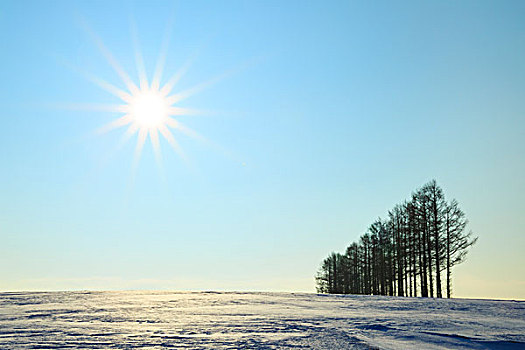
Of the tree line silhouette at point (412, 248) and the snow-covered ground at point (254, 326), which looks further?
the tree line silhouette at point (412, 248)

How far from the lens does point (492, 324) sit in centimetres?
675

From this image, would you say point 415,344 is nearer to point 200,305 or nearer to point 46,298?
point 200,305

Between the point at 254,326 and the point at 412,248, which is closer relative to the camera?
the point at 254,326

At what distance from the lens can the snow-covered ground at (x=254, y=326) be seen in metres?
5.19

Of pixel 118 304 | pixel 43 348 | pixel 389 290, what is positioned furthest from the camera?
pixel 389 290

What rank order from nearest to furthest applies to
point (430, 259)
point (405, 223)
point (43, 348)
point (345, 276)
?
point (43, 348) → point (430, 259) → point (405, 223) → point (345, 276)

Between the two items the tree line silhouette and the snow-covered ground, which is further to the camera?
the tree line silhouette

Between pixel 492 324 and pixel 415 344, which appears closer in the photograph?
pixel 415 344

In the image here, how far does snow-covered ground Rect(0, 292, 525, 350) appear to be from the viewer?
17.0ft

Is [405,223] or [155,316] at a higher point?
[405,223]

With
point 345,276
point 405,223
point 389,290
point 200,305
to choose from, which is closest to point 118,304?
point 200,305

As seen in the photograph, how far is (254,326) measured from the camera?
640cm

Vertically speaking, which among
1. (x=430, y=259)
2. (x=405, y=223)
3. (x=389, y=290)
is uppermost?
(x=405, y=223)

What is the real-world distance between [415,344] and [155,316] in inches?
167
